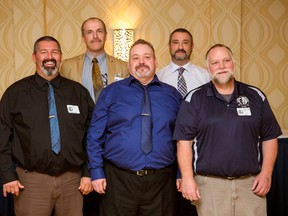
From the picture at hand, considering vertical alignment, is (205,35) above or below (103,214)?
above

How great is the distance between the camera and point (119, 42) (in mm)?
4199

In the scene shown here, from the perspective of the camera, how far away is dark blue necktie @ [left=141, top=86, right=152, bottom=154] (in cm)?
225

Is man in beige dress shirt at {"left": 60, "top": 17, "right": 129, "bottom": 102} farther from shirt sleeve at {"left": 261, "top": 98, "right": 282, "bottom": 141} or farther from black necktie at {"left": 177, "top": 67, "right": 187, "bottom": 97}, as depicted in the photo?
shirt sleeve at {"left": 261, "top": 98, "right": 282, "bottom": 141}

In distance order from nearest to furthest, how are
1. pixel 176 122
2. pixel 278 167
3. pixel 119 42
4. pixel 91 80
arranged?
1. pixel 176 122
2. pixel 91 80
3. pixel 278 167
4. pixel 119 42

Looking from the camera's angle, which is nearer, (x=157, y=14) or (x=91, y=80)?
(x=91, y=80)

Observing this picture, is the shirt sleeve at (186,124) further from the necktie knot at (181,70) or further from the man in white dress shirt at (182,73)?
the necktie knot at (181,70)

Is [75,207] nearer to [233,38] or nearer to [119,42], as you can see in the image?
[119,42]

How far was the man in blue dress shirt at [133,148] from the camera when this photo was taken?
227 cm

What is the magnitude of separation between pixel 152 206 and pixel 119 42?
7.73ft

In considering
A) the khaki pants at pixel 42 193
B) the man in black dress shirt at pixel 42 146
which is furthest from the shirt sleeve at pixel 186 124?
the khaki pants at pixel 42 193

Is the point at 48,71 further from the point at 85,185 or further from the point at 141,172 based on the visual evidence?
the point at 141,172

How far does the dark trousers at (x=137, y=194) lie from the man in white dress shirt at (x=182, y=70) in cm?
102

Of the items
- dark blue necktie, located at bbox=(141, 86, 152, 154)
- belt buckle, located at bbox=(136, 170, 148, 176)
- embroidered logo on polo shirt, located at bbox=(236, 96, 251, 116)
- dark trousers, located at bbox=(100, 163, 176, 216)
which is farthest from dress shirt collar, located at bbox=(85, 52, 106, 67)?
embroidered logo on polo shirt, located at bbox=(236, 96, 251, 116)

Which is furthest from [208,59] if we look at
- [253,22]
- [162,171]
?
[253,22]
